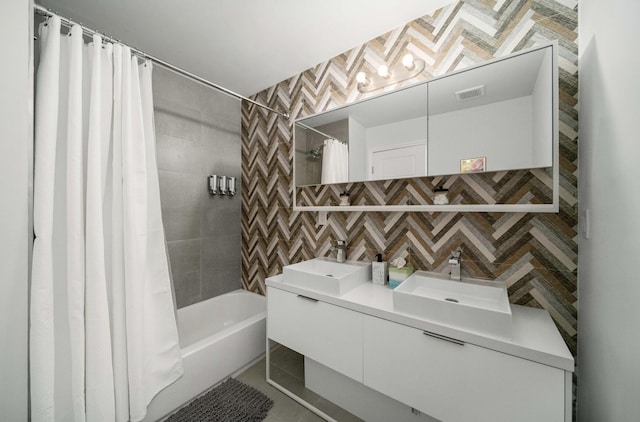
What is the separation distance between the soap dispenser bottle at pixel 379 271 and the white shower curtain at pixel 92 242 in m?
1.32

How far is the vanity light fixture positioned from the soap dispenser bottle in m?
1.20

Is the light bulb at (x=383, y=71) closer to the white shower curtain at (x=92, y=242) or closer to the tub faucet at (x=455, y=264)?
the tub faucet at (x=455, y=264)

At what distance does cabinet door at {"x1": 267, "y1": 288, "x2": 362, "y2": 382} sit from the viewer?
128cm

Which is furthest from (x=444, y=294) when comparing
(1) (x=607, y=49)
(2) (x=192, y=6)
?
(2) (x=192, y=6)

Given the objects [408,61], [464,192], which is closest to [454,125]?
[464,192]

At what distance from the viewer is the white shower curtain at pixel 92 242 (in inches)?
40.6

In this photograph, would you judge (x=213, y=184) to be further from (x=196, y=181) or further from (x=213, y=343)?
(x=213, y=343)

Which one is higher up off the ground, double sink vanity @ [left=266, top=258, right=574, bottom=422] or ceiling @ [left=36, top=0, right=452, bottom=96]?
ceiling @ [left=36, top=0, right=452, bottom=96]

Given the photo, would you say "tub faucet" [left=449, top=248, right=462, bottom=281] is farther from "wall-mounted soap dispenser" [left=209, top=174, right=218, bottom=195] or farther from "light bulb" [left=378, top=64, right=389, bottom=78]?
"wall-mounted soap dispenser" [left=209, top=174, right=218, bottom=195]

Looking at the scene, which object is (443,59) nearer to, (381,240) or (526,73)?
(526,73)

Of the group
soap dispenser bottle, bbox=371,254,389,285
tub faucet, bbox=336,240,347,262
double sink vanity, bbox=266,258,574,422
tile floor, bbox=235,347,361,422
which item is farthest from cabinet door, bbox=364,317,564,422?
tub faucet, bbox=336,240,347,262

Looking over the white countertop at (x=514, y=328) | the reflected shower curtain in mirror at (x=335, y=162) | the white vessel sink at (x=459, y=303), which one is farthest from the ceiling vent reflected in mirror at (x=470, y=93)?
the white countertop at (x=514, y=328)

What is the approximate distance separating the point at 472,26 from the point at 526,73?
460 millimetres

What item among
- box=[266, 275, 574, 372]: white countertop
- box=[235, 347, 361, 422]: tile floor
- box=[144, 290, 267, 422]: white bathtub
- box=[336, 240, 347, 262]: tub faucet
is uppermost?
box=[336, 240, 347, 262]: tub faucet
